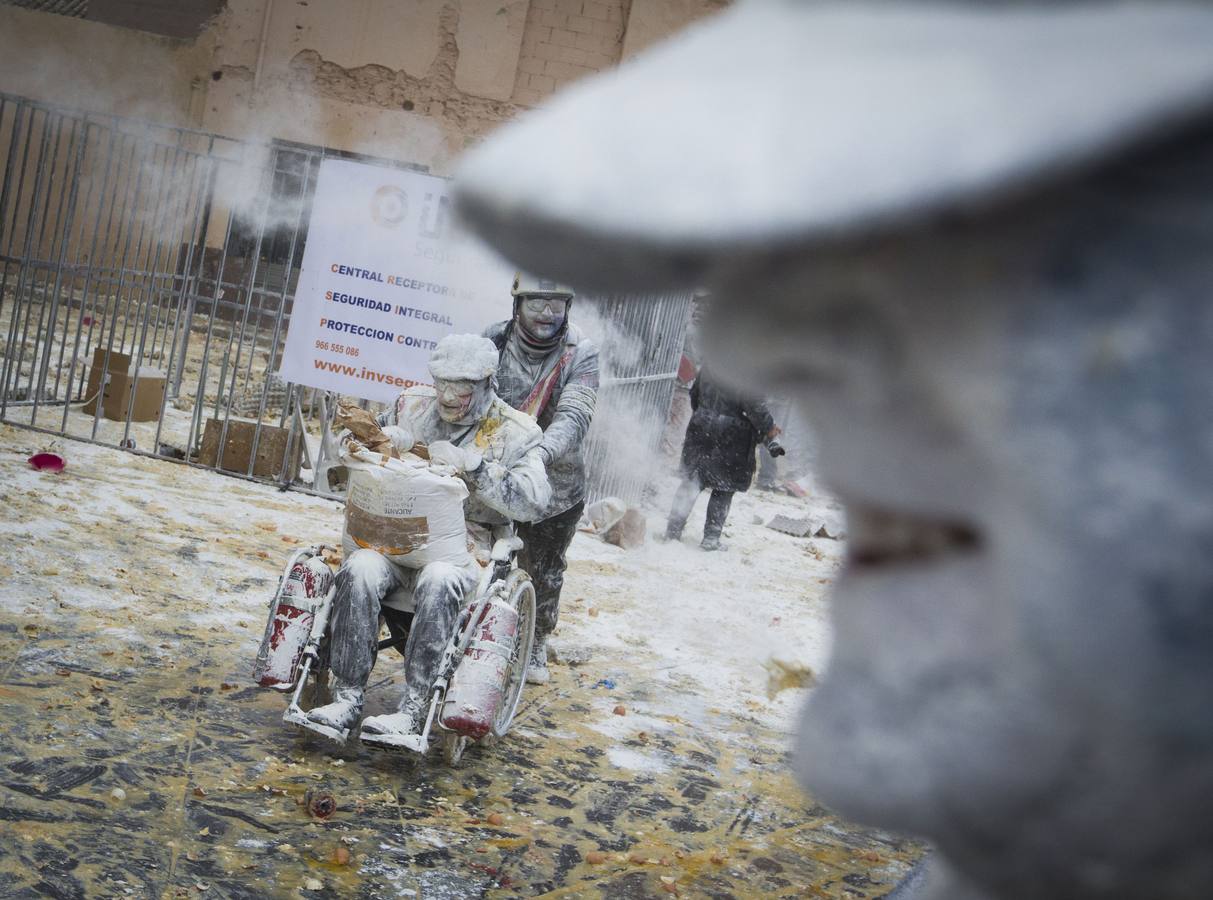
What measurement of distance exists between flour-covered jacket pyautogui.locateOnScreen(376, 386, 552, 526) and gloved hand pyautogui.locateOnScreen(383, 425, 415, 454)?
A: 17 centimetres

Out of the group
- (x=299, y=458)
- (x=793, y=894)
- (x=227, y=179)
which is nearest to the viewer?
(x=793, y=894)

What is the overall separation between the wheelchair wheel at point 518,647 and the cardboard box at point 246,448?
5.53 m

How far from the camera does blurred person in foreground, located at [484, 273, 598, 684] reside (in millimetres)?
5551

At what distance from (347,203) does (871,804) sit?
890cm

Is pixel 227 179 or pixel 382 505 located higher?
pixel 227 179

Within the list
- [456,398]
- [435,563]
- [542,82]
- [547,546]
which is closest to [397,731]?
[435,563]

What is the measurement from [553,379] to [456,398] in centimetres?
92

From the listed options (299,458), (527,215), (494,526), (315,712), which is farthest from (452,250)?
(527,215)

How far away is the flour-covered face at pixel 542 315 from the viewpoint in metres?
5.59

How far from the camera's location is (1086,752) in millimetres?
584

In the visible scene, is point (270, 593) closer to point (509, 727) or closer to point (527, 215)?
point (509, 727)

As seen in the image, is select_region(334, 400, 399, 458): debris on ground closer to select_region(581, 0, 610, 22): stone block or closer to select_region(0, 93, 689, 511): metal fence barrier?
select_region(0, 93, 689, 511): metal fence barrier

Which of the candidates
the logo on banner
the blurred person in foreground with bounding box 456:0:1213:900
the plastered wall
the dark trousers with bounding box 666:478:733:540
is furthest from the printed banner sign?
the plastered wall

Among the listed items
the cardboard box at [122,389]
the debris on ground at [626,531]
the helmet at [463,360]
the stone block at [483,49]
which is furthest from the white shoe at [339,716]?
the stone block at [483,49]
